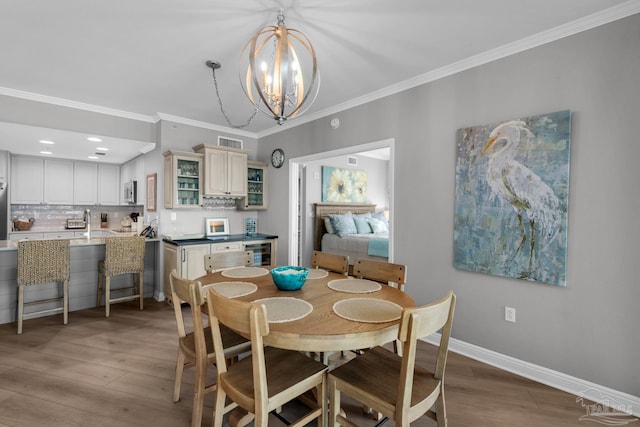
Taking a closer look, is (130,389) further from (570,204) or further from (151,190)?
(570,204)

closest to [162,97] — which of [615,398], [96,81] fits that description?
[96,81]

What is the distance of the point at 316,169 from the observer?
5.87 meters

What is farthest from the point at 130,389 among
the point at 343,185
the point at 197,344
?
A: the point at 343,185

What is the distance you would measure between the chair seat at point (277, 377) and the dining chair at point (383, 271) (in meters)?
0.95

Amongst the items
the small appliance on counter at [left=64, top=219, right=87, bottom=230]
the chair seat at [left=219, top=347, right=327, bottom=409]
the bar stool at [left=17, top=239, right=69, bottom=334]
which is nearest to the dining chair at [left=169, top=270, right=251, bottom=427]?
the chair seat at [left=219, top=347, right=327, bottom=409]

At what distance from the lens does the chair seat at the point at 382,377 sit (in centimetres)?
137

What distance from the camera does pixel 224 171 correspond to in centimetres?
447

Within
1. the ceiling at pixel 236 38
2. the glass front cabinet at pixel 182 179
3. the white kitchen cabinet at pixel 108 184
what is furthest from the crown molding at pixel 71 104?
the white kitchen cabinet at pixel 108 184

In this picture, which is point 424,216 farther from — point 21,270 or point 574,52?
point 21,270

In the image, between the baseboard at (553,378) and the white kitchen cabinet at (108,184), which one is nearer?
the baseboard at (553,378)

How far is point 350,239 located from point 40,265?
4.07 meters

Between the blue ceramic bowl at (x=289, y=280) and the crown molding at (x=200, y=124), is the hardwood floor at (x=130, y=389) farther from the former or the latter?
the crown molding at (x=200, y=124)

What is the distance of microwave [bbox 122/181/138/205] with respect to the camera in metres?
5.71

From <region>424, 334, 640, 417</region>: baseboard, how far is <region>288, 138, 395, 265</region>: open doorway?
44.0 inches
